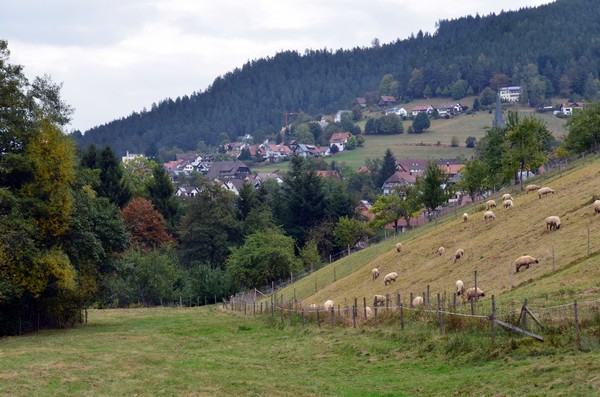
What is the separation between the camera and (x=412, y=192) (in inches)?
3900

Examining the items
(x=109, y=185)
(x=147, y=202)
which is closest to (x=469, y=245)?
(x=147, y=202)

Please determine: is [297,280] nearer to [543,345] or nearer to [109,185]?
[109,185]

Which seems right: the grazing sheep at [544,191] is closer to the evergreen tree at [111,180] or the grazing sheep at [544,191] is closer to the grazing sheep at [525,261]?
the grazing sheep at [525,261]

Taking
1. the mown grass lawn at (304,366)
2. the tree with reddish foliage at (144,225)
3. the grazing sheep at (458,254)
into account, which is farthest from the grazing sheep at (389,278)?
the tree with reddish foliage at (144,225)

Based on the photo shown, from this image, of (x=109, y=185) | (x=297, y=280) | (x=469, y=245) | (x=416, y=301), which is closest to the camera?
(x=416, y=301)

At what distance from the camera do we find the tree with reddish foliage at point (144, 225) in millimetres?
104875

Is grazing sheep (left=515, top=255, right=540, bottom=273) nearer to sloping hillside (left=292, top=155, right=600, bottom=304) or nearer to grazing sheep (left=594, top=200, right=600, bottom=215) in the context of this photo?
sloping hillside (left=292, top=155, right=600, bottom=304)

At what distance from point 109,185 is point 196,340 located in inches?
3042

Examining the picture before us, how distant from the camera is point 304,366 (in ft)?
98.1

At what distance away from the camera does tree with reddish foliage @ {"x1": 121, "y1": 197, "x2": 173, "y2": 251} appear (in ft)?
344

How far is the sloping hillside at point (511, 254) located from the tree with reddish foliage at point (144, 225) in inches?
1492

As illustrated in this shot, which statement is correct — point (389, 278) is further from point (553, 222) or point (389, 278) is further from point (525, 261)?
point (525, 261)

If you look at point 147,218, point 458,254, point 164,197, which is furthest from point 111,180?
point 458,254

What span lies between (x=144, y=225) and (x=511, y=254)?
213ft
